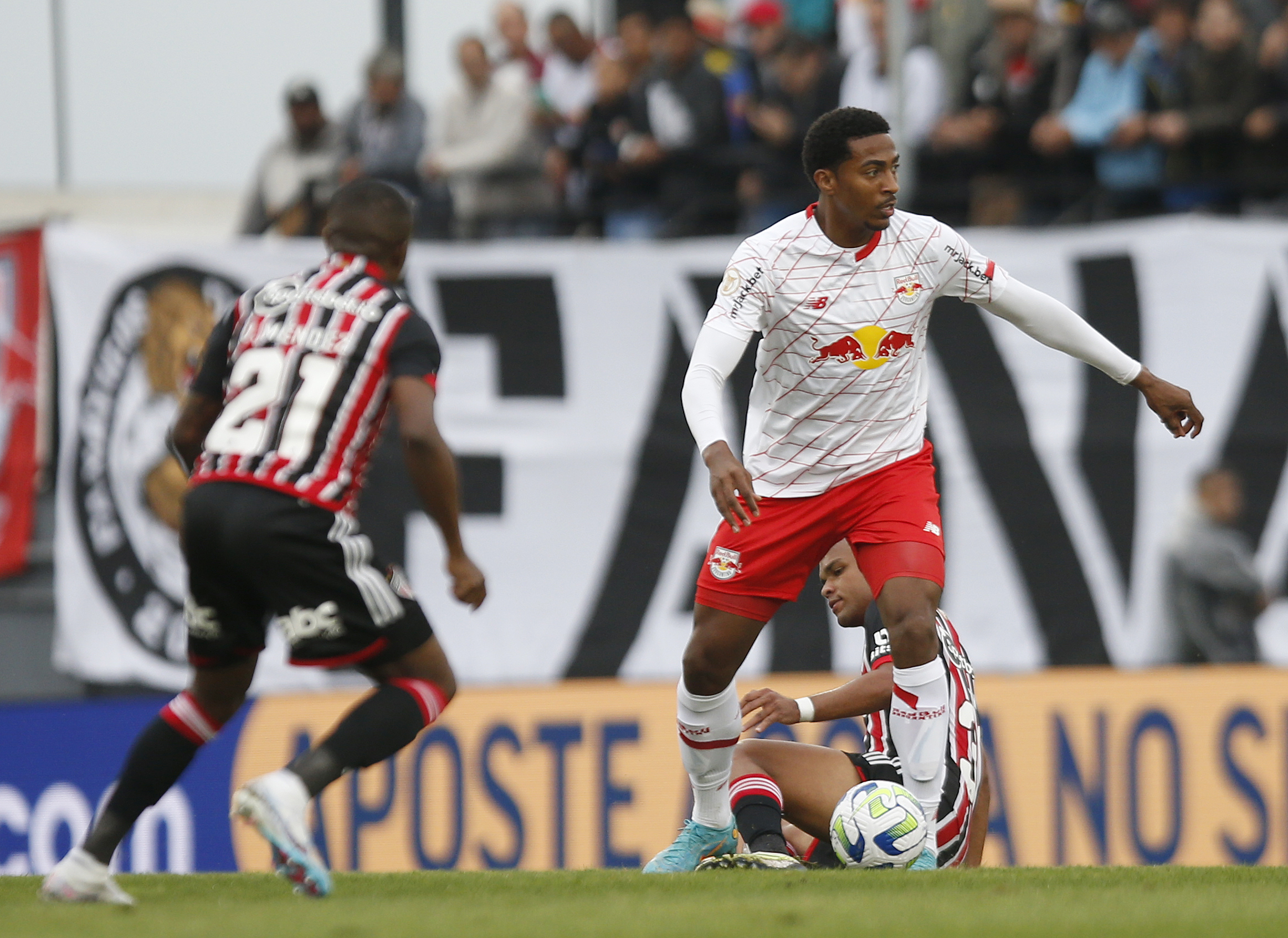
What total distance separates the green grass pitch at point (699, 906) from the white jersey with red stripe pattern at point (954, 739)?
644mm

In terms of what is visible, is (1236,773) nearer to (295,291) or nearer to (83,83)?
(295,291)

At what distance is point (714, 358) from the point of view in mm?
6582

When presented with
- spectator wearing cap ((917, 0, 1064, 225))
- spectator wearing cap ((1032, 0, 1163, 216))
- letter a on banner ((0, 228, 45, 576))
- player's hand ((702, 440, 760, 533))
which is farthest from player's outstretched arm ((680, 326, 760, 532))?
letter a on banner ((0, 228, 45, 576))

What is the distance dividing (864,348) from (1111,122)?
5873mm

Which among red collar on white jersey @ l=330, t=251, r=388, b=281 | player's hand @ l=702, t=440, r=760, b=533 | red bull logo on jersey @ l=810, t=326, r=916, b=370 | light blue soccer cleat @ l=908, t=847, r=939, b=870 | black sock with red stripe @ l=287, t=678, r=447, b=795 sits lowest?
light blue soccer cleat @ l=908, t=847, r=939, b=870

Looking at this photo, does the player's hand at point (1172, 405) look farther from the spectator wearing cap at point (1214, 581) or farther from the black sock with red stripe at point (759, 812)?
the spectator wearing cap at point (1214, 581)

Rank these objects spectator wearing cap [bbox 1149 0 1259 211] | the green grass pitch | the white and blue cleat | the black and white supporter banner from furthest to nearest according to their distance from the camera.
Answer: spectator wearing cap [bbox 1149 0 1259 211] < the black and white supporter banner < the white and blue cleat < the green grass pitch

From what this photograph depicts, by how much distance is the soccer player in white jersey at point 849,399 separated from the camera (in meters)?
6.67

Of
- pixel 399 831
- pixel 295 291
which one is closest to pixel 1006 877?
pixel 295 291

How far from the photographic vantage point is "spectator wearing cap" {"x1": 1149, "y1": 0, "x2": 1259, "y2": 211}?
11656mm

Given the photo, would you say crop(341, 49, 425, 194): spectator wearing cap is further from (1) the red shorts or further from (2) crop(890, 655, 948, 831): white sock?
(2) crop(890, 655, 948, 831): white sock

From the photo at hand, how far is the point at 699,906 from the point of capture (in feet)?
17.9

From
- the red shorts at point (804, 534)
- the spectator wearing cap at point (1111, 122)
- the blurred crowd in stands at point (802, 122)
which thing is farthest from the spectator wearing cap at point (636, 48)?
the red shorts at point (804, 534)

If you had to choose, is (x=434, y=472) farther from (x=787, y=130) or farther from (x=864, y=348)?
(x=787, y=130)
